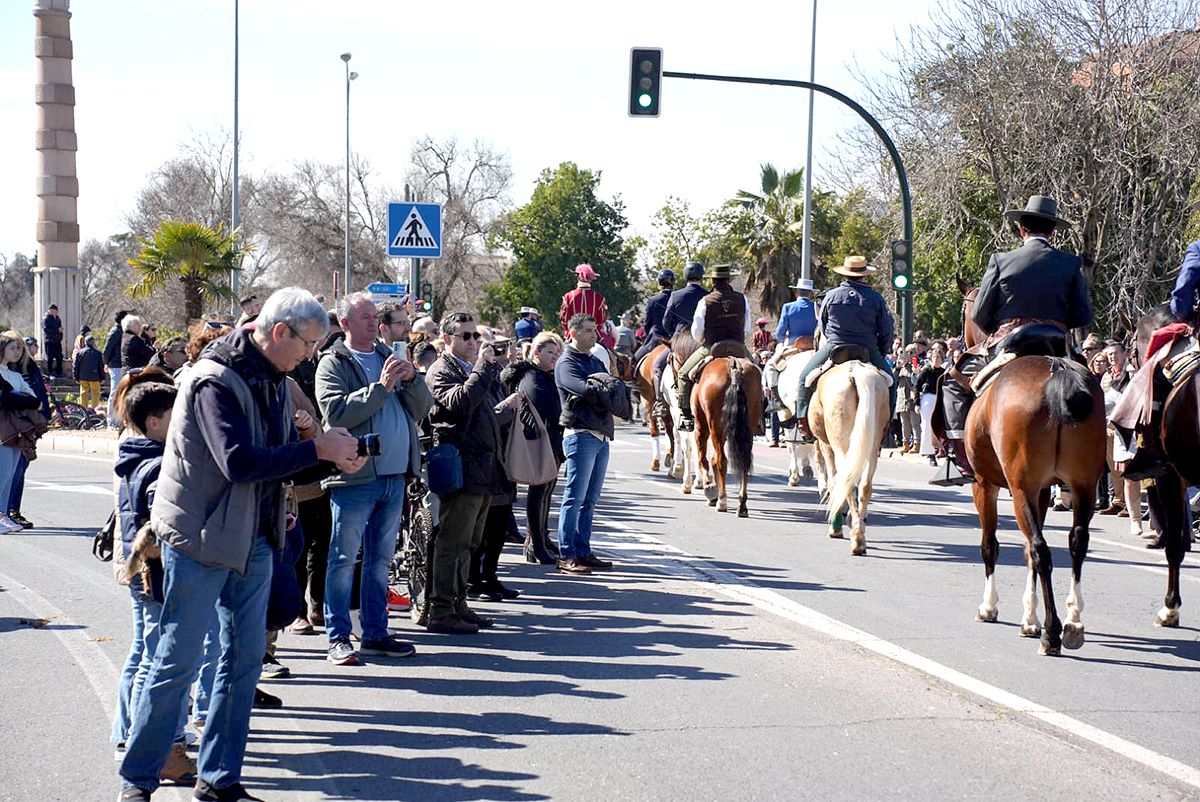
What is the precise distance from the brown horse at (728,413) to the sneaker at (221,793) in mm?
9256

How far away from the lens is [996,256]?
9.44 metres

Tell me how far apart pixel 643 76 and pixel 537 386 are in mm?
11240

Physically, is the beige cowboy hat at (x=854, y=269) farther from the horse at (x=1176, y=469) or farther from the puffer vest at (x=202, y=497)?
the puffer vest at (x=202, y=497)

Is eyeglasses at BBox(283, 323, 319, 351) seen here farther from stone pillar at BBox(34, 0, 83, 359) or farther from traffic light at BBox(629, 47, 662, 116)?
stone pillar at BBox(34, 0, 83, 359)

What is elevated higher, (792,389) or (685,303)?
(685,303)

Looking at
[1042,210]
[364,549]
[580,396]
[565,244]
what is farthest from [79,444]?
[565,244]

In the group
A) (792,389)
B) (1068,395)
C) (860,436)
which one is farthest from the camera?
(792,389)

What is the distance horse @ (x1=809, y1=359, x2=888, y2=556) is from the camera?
12734 millimetres

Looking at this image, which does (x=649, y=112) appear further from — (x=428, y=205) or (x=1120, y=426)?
(x=1120, y=426)

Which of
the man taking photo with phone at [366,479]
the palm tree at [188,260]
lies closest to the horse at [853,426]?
the man taking photo with phone at [366,479]

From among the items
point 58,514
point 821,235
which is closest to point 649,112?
point 58,514

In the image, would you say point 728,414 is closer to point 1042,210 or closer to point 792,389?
point 792,389

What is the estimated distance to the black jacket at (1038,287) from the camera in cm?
920

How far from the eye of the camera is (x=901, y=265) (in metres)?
24.1
